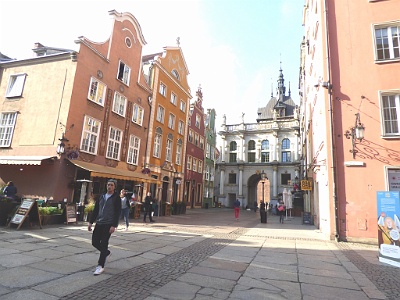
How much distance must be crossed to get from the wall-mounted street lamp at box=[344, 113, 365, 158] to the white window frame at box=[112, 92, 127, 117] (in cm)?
1487

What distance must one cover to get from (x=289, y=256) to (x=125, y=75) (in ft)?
58.3

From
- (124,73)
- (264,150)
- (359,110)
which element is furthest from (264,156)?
(359,110)

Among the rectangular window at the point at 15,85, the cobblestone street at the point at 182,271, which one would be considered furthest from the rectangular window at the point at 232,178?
the cobblestone street at the point at 182,271

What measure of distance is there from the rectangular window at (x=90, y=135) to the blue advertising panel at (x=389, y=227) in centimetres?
1528

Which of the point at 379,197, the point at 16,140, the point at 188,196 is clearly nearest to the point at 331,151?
the point at 379,197

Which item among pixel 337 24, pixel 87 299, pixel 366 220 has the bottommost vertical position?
pixel 87 299

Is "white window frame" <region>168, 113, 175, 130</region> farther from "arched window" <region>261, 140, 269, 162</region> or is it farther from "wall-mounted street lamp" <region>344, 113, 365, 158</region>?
"arched window" <region>261, 140, 269, 162</region>

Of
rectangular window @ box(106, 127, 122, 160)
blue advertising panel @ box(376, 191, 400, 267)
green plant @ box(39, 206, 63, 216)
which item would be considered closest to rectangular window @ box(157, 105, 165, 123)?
rectangular window @ box(106, 127, 122, 160)

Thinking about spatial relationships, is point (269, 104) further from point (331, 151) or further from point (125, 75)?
point (331, 151)

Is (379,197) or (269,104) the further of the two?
(269,104)

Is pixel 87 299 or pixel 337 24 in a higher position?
pixel 337 24

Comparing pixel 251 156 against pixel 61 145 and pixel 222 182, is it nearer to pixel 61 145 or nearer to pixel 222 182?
pixel 222 182

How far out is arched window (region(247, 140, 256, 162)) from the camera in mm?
48844

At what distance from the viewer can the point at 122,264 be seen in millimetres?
5734
